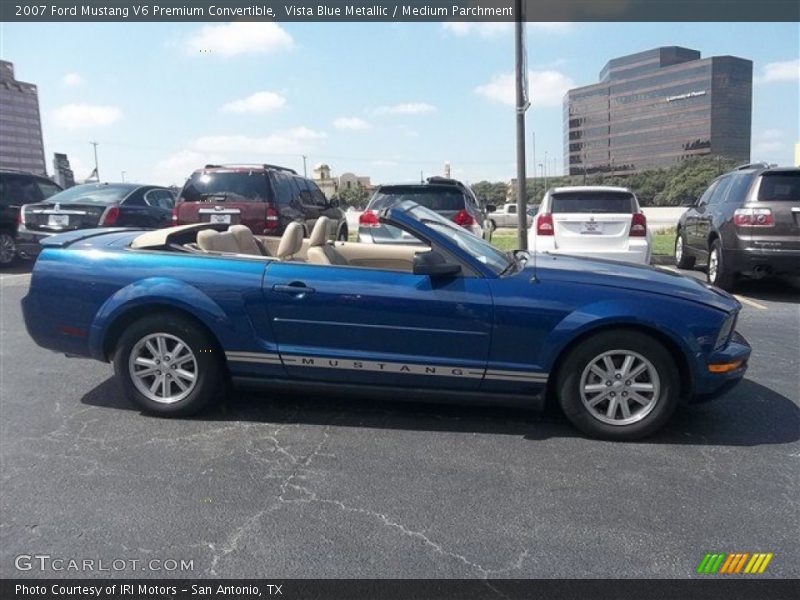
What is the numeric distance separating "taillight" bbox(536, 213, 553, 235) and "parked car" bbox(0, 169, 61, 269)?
9.36 meters

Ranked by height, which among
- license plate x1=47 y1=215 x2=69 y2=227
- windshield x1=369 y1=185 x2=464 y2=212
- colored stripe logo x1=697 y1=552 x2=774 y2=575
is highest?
windshield x1=369 y1=185 x2=464 y2=212

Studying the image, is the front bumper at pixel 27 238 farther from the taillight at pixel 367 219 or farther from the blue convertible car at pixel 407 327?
the blue convertible car at pixel 407 327

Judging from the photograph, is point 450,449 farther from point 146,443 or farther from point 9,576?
point 9,576

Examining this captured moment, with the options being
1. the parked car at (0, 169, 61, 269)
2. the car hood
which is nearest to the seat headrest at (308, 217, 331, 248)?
the car hood

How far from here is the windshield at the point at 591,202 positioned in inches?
312

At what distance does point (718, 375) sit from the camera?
350 centimetres

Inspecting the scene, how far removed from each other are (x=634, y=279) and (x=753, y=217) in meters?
5.21

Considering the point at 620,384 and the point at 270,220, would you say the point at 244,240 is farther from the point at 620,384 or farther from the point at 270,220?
the point at 270,220

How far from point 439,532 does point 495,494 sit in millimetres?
446

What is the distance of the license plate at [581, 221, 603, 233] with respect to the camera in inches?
302

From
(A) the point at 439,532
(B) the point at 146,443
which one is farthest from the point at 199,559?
(B) the point at 146,443

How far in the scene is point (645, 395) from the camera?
11.6ft

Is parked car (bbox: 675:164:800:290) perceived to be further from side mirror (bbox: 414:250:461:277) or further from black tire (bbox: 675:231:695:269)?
side mirror (bbox: 414:250:461:277)
